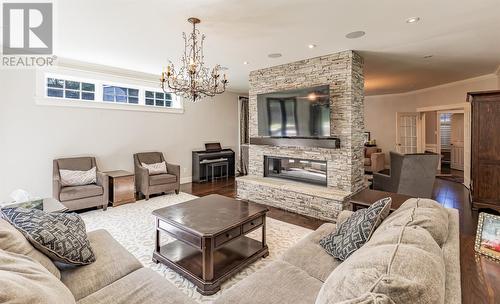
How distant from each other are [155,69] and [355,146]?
4277 millimetres

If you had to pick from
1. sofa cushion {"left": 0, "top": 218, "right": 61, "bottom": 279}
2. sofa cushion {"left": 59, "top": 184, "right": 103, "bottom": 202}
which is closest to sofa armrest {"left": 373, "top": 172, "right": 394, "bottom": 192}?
sofa cushion {"left": 0, "top": 218, "right": 61, "bottom": 279}

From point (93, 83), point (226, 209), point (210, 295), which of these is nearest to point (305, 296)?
point (210, 295)

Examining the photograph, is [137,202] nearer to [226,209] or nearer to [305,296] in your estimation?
[226,209]

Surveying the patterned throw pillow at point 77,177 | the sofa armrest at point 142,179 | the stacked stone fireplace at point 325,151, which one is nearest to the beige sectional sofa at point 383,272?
the stacked stone fireplace at point 325,151

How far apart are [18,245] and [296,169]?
13.7ft

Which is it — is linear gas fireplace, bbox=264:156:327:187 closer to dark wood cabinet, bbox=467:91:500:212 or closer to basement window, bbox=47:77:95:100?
dark wood cabinet, bbox=467:91:500:212

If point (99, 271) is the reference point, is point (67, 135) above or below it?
above

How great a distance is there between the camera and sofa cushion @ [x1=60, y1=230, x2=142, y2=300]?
1.43 metres

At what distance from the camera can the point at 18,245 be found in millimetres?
1254

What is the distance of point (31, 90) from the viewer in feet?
13.5

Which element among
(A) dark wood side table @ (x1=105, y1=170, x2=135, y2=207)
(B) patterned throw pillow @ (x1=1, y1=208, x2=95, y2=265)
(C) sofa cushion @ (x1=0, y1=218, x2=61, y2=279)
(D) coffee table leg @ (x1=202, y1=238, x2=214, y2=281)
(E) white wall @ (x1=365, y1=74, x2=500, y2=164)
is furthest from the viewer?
(E) white wall @ (x1=365, y1=74, x2=500, y2=164)

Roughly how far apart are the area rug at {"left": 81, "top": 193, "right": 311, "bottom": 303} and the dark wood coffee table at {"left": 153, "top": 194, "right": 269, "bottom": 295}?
0.07 meters

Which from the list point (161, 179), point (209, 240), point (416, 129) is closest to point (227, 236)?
point (209, 240)

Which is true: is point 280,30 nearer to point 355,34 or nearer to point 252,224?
point 355,34
